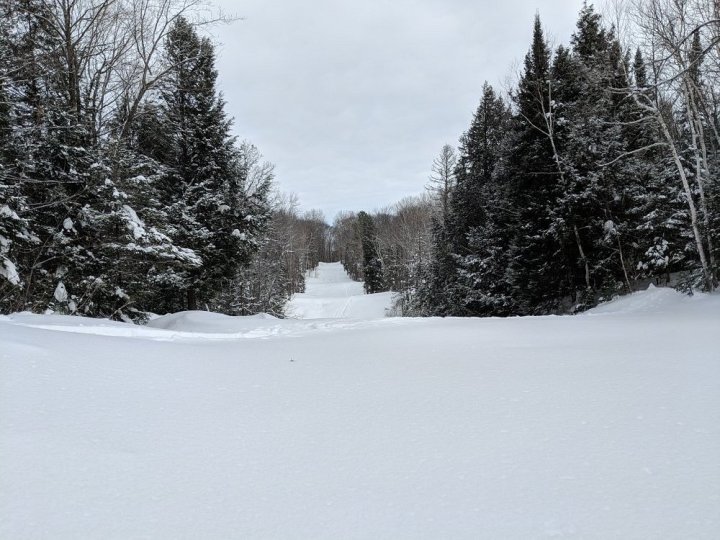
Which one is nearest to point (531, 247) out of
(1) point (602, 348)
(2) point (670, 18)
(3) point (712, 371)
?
(2) point (670, 18)

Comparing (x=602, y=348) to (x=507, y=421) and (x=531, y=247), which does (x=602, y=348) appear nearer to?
(x=507, y=421)

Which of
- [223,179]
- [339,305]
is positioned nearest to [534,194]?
[223,179]

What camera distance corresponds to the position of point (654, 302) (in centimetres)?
1117

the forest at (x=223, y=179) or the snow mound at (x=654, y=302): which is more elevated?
the forest at (x=223, y=179)

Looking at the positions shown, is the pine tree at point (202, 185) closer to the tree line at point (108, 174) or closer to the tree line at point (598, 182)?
the tree line at point (108, 174)

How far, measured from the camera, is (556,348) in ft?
16.4

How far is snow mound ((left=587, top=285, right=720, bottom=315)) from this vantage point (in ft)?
32.5

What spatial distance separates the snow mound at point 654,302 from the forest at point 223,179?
2.25ft

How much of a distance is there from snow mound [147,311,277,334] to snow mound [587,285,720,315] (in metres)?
9.17

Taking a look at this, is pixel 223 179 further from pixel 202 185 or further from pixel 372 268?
pixel 372 268

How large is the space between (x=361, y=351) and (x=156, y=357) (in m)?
2.38

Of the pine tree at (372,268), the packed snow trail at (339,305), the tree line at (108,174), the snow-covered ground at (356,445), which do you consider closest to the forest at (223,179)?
the tree line at (108,174)

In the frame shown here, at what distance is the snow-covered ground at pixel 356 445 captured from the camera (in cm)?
162

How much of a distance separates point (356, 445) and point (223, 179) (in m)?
14.8
